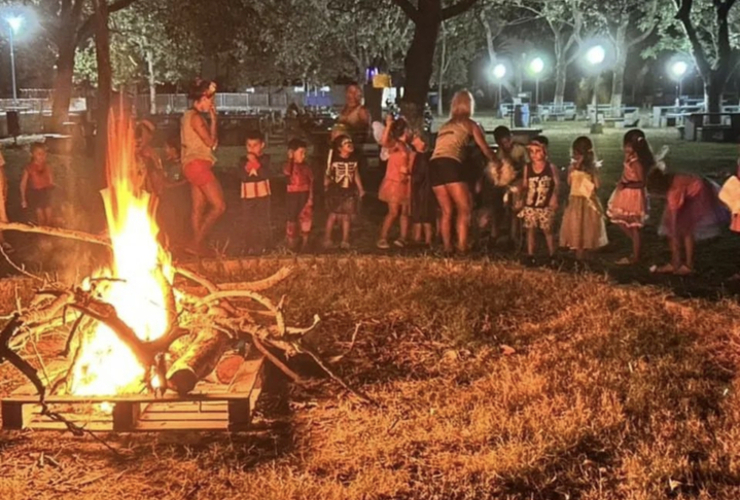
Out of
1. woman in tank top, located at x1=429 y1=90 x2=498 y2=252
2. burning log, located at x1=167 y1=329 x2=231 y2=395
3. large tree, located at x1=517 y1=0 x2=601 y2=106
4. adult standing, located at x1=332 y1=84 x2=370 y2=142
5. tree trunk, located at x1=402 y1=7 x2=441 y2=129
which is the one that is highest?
large tree, located at x1=517 y1=0 x2=601 y2=106

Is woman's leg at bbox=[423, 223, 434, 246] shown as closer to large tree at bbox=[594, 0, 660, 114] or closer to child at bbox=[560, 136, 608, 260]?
child at bbox=[560, 136, 608, 260]

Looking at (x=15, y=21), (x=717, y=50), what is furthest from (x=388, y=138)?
(x=717, y=50)

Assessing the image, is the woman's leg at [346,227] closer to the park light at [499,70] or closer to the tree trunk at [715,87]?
the tree trunk at [715,87]

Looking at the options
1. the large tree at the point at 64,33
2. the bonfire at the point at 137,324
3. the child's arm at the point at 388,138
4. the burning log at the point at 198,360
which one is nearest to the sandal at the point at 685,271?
the child's arm at the point at 388,138

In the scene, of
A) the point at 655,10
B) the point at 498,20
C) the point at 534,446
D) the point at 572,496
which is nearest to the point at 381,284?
the point at 534,446

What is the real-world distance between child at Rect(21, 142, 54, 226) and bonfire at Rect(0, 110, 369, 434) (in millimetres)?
5101

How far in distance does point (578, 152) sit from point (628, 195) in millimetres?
661

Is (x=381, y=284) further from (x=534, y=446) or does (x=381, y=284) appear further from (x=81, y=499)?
(x=81, y=499)

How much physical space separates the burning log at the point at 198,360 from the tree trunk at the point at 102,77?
436 inches

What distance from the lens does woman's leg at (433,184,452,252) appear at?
31.3 ft

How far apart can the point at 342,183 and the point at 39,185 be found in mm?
3846

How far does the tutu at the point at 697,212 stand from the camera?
8414mm

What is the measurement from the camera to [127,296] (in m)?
6.01

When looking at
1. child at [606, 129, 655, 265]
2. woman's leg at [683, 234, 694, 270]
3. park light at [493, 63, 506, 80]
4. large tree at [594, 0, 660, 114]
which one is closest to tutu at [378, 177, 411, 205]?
child at [606, 129, 655, 265]
